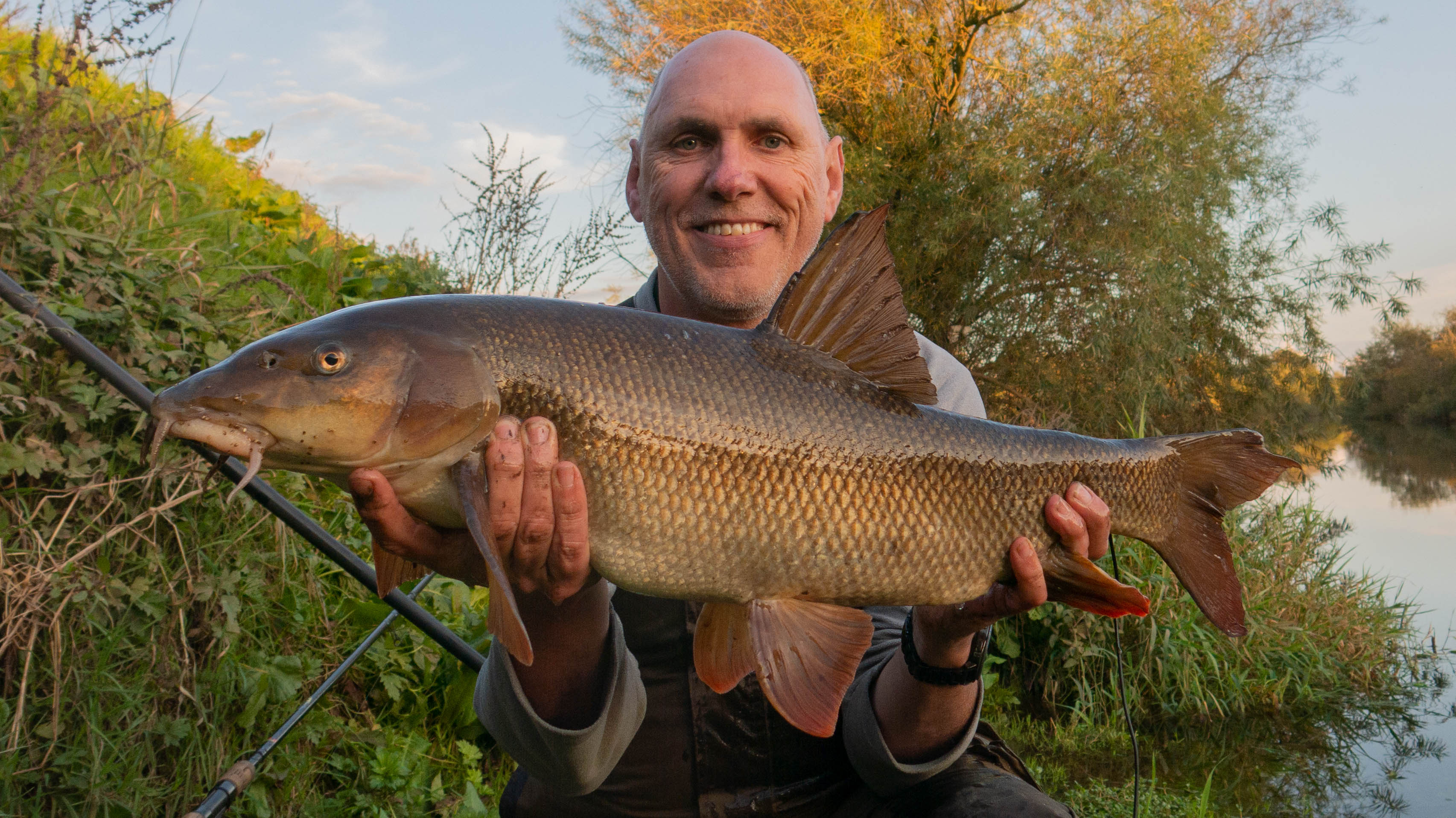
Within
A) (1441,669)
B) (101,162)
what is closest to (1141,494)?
(101,162)

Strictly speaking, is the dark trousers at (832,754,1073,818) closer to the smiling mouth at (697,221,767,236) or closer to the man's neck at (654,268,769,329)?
the man's neck at (654,268,769,329)

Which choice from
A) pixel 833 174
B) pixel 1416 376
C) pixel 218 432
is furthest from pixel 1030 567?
pixel 1416 376

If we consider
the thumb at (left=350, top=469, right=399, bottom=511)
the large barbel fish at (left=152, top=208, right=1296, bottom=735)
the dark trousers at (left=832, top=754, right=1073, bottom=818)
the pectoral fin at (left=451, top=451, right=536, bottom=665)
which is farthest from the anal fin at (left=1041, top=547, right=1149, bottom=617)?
the thumb at (left=350, top=469, right=399, bottom=511)

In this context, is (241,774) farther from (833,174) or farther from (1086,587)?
(833,174)

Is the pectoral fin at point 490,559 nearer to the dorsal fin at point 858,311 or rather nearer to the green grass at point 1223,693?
the dorsal fin at point 858,311

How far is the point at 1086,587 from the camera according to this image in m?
1.89

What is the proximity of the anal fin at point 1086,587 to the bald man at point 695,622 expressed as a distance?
40 mm

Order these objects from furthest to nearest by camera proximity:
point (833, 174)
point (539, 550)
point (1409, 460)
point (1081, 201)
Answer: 1. point (1409, 460)
2. point (1081, 201)
3. point (833, 174)
4. point (539, 550)

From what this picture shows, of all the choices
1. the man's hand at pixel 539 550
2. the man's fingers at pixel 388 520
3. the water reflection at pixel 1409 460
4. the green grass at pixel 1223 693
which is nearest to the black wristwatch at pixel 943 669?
the man's hand at pixel 539 550

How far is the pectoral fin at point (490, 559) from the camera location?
5.02 feet

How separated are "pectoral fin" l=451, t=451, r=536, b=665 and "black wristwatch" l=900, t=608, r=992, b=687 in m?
0.99

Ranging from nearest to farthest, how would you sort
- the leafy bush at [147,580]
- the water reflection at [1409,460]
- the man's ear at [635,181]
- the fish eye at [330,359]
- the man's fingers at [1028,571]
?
1. the fish eye at [330,359]
2. the man's fingers at [1028,571]
3. the leafy bush at [147,580]
4. the man's ear at [635,181]
5. the water reflection at [1409,460]

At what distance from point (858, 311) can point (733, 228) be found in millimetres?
1200

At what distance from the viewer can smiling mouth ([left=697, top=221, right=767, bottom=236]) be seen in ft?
9.89
